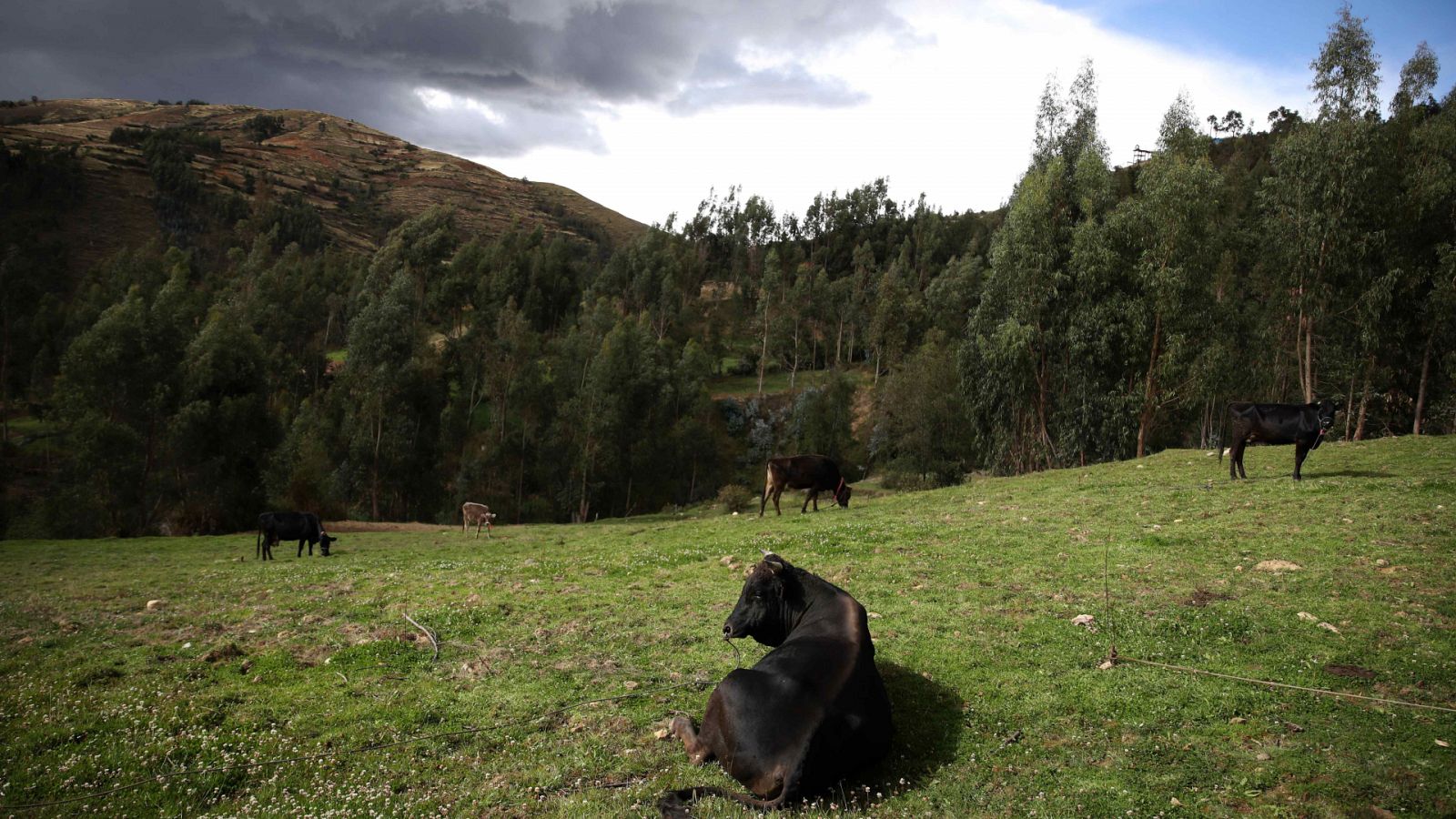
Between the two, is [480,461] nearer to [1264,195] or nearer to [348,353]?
[348,353]

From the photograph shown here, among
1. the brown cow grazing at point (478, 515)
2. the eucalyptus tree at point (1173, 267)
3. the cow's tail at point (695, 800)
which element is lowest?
the brown cow grazing at point (478, 515)

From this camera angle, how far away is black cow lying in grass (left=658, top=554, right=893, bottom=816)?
6922mm

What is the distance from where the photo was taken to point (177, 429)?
4738 centimetres

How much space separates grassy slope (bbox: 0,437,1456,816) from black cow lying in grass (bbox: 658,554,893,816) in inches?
11.7

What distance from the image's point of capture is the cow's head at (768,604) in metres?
9.19

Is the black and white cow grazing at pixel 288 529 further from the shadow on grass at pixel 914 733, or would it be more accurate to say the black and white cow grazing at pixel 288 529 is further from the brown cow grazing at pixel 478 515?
the shadow on grass at pixel 914 733

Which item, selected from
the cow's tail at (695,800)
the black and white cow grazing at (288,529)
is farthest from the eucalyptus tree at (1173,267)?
the black and white cow grazing at (288,529)

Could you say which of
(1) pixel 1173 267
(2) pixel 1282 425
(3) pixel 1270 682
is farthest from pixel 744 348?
(3) pixel 1270 682

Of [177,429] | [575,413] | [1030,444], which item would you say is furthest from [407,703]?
[575,413]

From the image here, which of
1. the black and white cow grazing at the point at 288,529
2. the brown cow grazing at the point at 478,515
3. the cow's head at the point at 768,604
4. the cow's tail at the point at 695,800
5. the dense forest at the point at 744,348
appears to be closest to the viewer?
the cow's tail at the point at 695,800

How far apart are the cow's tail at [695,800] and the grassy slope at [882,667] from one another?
Result: 23cm

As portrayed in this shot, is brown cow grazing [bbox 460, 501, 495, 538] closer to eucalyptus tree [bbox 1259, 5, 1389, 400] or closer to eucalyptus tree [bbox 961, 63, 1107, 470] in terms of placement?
eucalyptus tree [bbox 961, 63, 1107, 470]

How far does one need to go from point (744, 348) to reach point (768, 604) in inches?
4217

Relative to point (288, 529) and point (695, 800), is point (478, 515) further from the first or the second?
point (695, 800)
